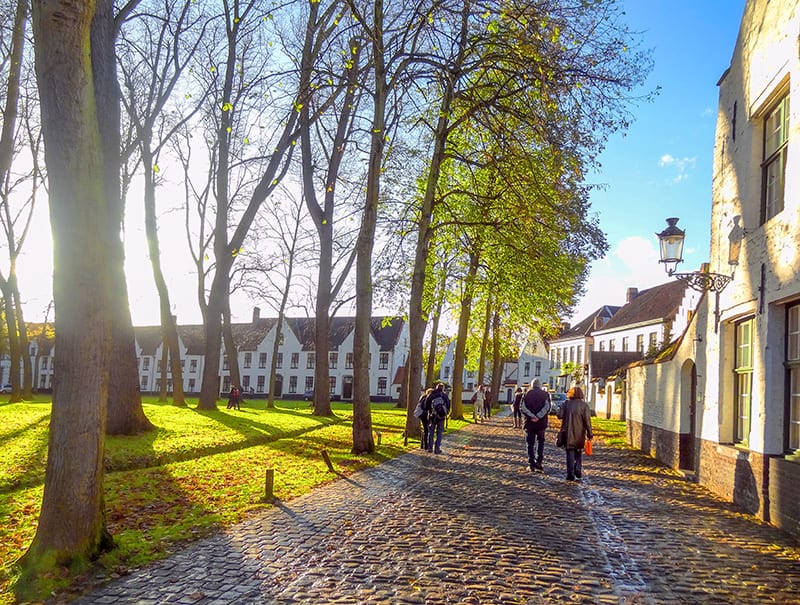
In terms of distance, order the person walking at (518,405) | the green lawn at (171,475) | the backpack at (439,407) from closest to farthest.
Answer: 1. the green lawn at (171,475)
2. the backpack at (439,407)
3. the person walking at (518,405)

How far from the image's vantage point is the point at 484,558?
21.9ft

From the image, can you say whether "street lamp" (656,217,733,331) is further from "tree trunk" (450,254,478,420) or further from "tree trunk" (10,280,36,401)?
"tree trunk" (10,280,36,401)

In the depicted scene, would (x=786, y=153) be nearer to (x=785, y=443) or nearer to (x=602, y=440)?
(x=785, y=443)

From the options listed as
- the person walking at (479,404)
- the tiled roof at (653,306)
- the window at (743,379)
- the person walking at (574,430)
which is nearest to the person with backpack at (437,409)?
the person walking at (574,430)

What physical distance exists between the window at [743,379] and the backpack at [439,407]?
6948 millimetres

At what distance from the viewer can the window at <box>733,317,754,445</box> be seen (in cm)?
1057

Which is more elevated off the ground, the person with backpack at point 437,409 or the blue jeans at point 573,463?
the person with backpack at point 437,409

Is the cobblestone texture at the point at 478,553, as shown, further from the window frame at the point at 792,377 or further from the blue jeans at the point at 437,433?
the blue jeans at the point at 437,433

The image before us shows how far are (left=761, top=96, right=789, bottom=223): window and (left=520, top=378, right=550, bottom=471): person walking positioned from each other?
5.78 metres

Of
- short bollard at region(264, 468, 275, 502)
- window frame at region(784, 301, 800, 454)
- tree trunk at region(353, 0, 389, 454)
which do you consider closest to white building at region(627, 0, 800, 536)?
window frame at region(784, 301, 800, 454)

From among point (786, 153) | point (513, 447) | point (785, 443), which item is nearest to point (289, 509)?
point (785, 443)

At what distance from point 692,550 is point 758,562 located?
663mm

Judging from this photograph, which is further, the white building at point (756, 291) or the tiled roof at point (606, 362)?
the tiled roof at point (606, 362)

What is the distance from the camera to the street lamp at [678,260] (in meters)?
11.7
